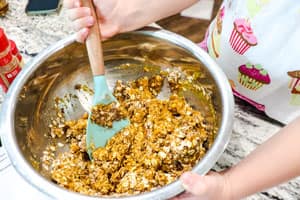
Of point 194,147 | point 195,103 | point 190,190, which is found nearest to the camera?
point 190,190

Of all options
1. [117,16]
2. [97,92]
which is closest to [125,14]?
[117,16]

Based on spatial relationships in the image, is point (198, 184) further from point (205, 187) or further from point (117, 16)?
point (117, 16)

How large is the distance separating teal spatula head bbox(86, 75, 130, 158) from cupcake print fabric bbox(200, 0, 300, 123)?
295mm

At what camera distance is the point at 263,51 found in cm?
87

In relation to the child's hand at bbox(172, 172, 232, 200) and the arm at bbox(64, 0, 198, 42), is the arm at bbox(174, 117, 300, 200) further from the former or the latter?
the arm at bbox(64, 0, 198, 42)

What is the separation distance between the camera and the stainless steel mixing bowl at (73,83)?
702 millimetres

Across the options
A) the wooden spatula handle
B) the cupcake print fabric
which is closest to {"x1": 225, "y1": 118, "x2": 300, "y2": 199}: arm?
the cupcake print fabric

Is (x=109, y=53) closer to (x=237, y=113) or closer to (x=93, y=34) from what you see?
(x=93, y=34)

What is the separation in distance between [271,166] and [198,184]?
5.3 inches

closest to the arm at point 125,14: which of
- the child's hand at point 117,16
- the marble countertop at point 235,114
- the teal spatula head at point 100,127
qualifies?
the child's hand at point 117,16

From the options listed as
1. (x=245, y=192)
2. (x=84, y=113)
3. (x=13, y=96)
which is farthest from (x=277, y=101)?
(x=13, y=96)

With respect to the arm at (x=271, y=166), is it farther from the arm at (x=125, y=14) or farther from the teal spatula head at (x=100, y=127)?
the arm at (x=125, y=14)

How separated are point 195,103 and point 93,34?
0.27 meters

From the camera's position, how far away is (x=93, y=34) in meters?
0.79
